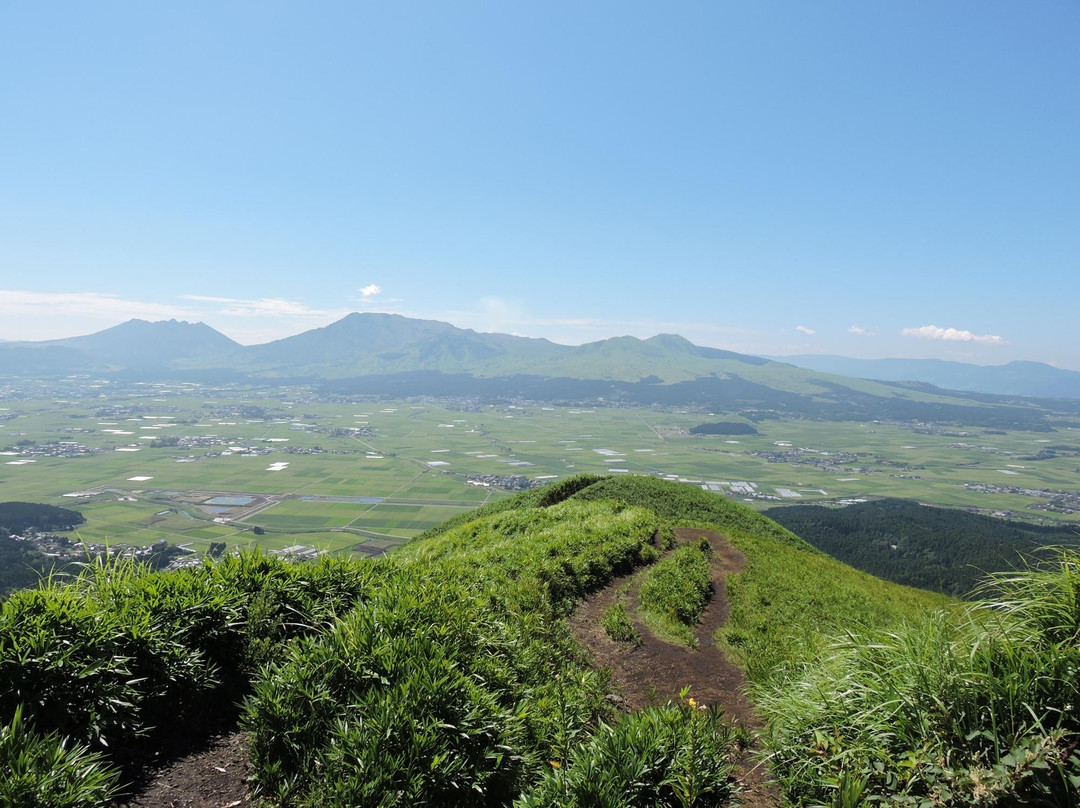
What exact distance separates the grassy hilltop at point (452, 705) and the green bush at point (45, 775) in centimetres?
1

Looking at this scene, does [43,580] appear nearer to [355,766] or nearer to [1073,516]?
[355,766]

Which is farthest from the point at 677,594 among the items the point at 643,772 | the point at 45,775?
the point at 45,775

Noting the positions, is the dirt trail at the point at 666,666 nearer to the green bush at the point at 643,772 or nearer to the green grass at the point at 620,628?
the green grass at the point at 620,628

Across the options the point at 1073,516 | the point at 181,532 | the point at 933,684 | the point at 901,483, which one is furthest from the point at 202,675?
the point at 901,483

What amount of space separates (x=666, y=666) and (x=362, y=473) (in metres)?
124

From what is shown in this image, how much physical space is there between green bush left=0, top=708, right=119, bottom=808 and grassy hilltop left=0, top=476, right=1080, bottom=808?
1 centimetres

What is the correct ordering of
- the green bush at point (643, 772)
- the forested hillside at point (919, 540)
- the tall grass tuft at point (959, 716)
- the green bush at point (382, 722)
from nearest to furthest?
the tall grass tuft at point (959, 716) < the green bush at point (643, 772) < the green bush at point (382, 722) < the forested hillside at point (919, 540)

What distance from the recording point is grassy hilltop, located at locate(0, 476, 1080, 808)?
12.0ft

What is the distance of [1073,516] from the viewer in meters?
107

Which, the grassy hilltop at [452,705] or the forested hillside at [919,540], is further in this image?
the forested hillside at [919,540]

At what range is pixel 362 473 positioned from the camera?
122188 millimetres

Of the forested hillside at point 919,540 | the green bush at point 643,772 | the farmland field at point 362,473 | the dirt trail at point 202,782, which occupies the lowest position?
the farmland field at point 362,473

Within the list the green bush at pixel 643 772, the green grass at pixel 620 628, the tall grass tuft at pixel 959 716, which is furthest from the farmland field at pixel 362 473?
the tall grass tuft at pixel 959 716

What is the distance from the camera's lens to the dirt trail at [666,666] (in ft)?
23.1
